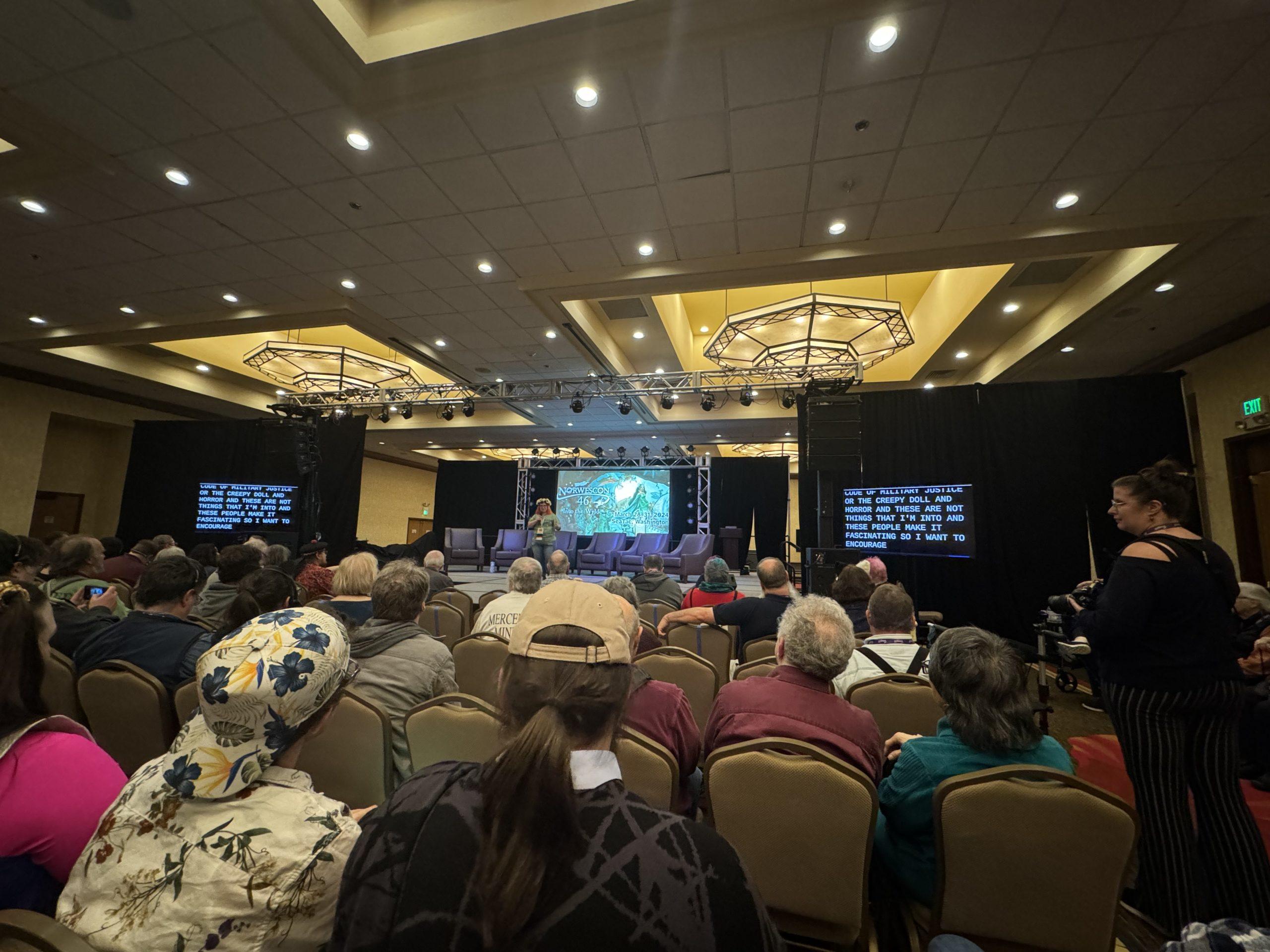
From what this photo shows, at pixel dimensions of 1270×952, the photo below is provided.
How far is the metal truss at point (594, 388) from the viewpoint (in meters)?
8.16

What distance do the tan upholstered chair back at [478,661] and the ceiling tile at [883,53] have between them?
3743 millimetres

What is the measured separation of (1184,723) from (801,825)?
1.52m

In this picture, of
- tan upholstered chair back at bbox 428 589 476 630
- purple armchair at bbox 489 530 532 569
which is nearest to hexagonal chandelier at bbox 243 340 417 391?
purple armchair at bbox 489 530 532 569

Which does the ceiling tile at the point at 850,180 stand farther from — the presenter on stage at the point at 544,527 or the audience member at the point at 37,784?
the presenter on stage at the point at 544,527

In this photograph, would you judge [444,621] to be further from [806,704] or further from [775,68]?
[775,68]

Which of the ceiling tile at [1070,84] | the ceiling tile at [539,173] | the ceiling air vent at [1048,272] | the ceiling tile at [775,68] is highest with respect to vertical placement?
the ceiling air vent at [1048,272]

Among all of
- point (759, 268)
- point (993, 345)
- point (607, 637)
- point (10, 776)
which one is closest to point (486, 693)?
A: point (10, 776)

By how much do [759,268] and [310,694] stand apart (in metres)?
5.34

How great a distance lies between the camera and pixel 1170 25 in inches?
110

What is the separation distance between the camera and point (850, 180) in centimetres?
409
